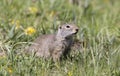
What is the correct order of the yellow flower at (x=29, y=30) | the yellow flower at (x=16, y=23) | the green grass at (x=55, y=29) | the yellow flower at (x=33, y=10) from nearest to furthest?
the green grass at (x=55, y=29) < the yellow flower at (x=29, y=30) < the yellow flower at (x=16, y=23) < the yellow flower at (x=33, y=10)

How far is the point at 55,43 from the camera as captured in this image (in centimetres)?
635

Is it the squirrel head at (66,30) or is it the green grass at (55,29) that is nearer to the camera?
the green grass at (55,29)

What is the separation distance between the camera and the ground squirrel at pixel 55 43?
20.5ft

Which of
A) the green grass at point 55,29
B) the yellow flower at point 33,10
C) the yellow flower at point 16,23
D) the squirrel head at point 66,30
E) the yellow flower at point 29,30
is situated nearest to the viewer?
the green grass at point 55,29

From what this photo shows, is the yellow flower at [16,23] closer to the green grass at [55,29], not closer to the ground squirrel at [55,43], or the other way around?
the green grass at [55,29]

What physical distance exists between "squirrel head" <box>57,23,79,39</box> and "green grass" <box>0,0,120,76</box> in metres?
0.24

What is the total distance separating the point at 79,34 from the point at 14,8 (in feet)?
4.28

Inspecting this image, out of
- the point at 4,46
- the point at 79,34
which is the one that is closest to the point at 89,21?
the point at 79,34

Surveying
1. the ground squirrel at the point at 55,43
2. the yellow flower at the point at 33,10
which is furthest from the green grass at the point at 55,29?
the ground squirrel at the point at 55,43

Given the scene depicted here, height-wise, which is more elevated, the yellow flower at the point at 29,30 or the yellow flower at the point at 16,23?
the yellow flower at the point at 16,23

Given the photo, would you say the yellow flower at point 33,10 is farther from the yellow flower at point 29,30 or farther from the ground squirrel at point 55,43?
the ground squirrel at point 55,43

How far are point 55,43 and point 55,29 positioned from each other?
651 mm

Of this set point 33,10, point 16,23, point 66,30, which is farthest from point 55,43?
point 33,10

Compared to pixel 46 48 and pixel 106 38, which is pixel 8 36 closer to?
pixel 46 48
